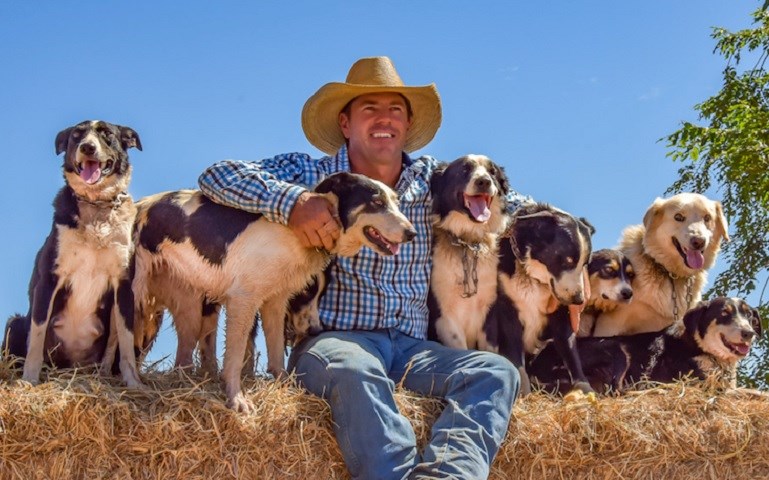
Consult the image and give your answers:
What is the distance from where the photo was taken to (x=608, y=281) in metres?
6.58

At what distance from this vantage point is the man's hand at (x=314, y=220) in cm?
503

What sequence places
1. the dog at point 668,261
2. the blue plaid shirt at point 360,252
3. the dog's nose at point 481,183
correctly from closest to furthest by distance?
1. the blue plaid shirt at point 360,252
2. the dog's nose at point 481,183
3. the dog at point 668,261

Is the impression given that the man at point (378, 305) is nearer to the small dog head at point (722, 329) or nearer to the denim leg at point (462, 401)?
the denim leg at point (462, 401)

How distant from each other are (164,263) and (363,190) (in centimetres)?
146

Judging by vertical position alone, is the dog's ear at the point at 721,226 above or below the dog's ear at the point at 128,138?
below

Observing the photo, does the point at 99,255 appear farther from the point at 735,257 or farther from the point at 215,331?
the point at 735,257

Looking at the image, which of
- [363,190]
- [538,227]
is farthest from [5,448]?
[538,227]

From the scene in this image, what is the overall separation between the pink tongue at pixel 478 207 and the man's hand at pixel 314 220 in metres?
1.12

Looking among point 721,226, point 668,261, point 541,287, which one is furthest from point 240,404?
point 721,226

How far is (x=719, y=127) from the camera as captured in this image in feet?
50.1

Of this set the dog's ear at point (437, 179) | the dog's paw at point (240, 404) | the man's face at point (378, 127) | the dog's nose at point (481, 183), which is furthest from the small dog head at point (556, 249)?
the dog's paw at point (240, 404)

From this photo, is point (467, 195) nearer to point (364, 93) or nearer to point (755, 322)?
point (364, 93)

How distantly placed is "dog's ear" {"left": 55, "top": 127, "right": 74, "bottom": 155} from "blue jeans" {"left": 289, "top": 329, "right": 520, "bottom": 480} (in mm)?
1959

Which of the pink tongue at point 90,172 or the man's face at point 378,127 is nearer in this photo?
the pink tongue at point 90,172
